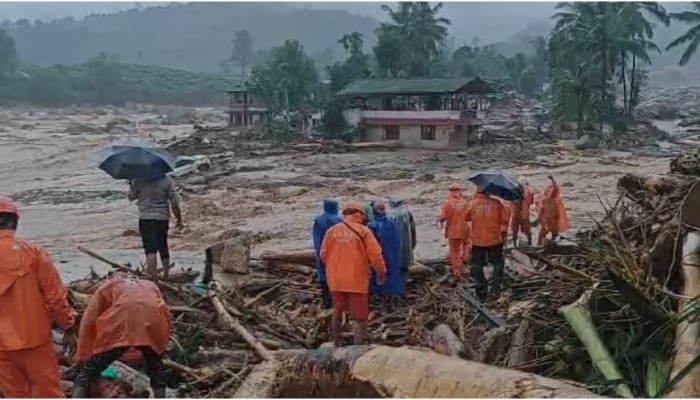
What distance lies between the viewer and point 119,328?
5086 mm

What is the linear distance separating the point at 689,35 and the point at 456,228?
4180cm

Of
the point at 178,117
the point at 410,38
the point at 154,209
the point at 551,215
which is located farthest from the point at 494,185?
the point at 178,117

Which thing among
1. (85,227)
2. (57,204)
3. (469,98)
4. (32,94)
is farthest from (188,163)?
(32,94)

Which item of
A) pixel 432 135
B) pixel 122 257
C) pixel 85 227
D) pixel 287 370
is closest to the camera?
pixel 287 370

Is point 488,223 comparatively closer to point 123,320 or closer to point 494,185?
point 494,185

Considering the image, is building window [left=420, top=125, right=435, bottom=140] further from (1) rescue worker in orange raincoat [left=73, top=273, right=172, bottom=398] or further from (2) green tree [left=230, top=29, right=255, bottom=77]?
(2) green tree [left=230, top=29, right=255, bottom=77]

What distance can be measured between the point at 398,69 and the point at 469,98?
12.7 metres

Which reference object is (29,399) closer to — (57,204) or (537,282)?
(537,282)

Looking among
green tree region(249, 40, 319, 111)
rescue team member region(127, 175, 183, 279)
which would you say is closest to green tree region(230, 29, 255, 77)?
green tree region(249, 40, 319, 111)

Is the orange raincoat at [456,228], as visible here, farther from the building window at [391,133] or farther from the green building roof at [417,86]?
the building window at [391,133]

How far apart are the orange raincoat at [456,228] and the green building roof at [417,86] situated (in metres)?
31.6

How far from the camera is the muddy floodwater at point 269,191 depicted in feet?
63.4

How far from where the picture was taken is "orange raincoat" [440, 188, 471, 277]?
10398 mm

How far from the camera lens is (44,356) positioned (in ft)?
17.0
